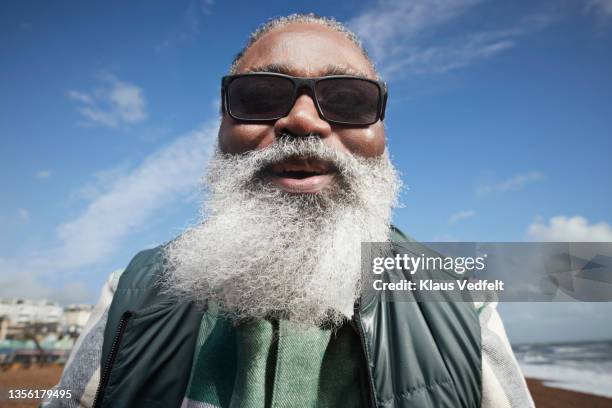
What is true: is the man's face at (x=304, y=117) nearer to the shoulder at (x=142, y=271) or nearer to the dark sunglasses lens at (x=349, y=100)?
the dark sunglasses lens at (x=349, y=100)

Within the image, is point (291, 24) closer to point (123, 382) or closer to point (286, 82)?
point (286, 82)

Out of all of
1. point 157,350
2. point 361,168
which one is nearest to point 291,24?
point 361,168

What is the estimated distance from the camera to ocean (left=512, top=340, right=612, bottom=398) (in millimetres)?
17953

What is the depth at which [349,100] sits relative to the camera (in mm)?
1933

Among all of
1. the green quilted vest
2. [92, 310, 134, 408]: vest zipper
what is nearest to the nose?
the green quilted vest

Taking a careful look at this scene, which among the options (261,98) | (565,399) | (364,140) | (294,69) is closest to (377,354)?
(364,140)

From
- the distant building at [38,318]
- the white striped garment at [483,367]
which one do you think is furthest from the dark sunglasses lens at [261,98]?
the distant building at [38,318]

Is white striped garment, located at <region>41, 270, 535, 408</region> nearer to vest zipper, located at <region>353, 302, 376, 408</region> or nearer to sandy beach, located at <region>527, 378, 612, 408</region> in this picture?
vest zipper, located at <region>353, 302, 376, 408</region>

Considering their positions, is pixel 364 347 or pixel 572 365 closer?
pixel 364 347

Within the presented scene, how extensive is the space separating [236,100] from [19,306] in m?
64.4

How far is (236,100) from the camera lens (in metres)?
1.95

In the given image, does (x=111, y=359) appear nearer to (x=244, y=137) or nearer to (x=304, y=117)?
(x=244, y=137)

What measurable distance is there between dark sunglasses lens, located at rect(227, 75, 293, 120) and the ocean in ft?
52.4

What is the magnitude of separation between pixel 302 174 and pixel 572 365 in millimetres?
27999
